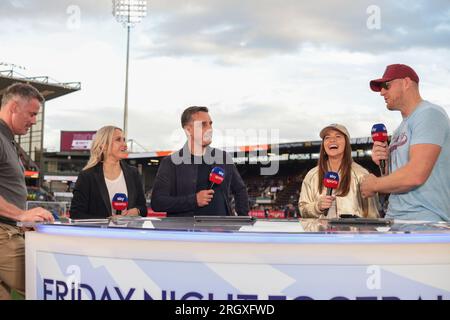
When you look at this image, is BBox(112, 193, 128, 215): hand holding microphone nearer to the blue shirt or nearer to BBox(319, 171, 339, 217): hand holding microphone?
BBox(319, 171, 339, 217): hand holding microphone

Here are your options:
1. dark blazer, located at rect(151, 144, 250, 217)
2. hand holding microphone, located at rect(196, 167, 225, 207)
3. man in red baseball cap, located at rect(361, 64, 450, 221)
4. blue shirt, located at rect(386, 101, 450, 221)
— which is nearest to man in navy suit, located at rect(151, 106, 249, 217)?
dark blazer, located at rect(151, 144, 250, 217)

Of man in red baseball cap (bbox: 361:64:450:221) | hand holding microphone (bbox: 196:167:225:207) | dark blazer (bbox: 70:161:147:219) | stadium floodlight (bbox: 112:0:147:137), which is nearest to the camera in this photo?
man in red baseball cap (bbox: 361:64:450:221)

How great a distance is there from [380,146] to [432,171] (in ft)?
1.19

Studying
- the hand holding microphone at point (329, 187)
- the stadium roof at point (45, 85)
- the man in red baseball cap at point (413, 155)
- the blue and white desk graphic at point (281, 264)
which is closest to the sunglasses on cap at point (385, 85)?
the man in red baseball cap at point (413, 155)

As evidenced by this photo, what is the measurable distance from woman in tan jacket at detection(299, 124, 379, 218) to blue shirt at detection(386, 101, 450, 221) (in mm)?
406

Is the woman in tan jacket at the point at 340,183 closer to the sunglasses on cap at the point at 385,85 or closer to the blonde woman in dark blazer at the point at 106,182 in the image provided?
the sunglasses on cap at the point at 385,85

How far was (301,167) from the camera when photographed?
33.4 meters

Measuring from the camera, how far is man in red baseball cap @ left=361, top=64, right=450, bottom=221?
2.56 metres

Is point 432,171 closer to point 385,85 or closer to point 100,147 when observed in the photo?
point 385,85

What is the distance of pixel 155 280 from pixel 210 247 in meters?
0.27

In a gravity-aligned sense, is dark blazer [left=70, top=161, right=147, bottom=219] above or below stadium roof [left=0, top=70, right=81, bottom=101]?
below

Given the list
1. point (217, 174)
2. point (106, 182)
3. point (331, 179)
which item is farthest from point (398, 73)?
point (106, 182)
